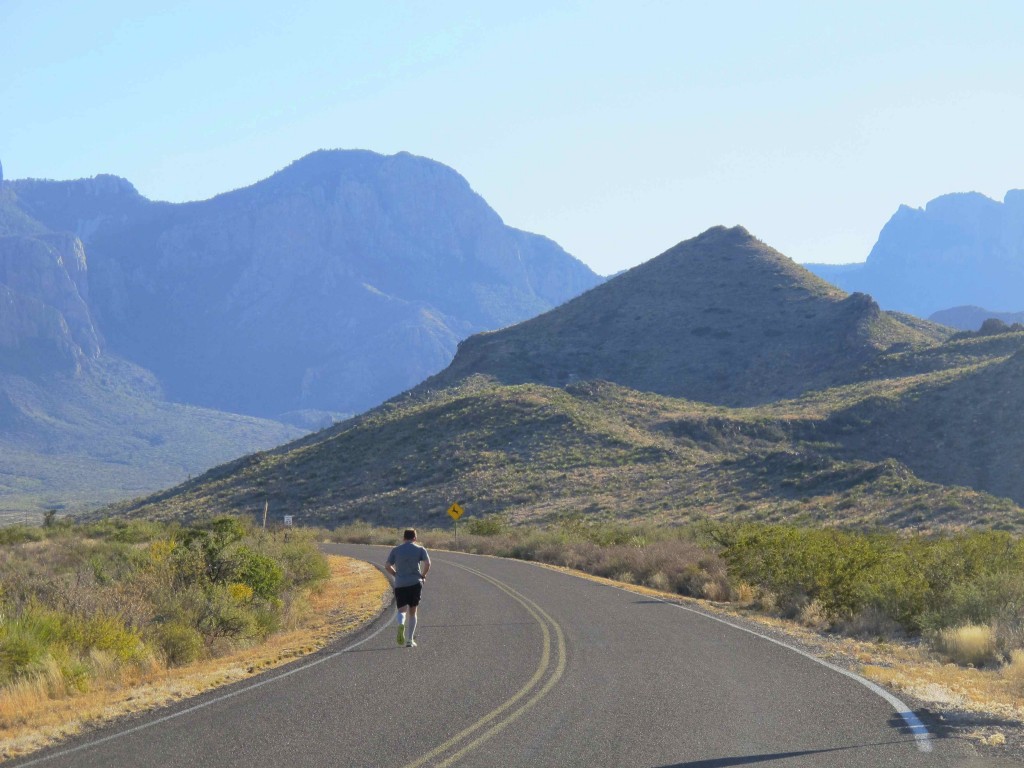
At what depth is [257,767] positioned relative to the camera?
7.99 m

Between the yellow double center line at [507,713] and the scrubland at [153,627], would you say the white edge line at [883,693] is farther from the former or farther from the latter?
the scrubland at [153,627]

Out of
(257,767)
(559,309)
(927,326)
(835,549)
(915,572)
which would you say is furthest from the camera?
(559,309)

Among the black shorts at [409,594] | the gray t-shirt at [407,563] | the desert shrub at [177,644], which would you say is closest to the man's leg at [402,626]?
the black shorts at [409,594]

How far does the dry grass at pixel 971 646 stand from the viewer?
1412 cm

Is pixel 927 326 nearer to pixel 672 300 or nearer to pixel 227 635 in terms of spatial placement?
pixel 672 300

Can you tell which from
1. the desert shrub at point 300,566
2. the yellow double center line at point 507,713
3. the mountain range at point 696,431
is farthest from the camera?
the mountain range at point 696,431

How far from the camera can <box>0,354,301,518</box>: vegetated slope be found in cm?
14675

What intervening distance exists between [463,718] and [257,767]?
2.24 m

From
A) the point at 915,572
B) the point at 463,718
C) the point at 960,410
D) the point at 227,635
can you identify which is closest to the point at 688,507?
the point at 960,410

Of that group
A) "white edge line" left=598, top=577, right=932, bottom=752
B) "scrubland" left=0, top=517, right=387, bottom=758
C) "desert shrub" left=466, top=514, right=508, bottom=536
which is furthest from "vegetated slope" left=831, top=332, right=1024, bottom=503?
"scrubland" left=0, top=517, right=387, bottom=758

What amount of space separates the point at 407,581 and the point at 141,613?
414 cm

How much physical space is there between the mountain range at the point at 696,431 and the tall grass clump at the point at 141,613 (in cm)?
2969

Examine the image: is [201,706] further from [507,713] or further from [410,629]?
[410,629]

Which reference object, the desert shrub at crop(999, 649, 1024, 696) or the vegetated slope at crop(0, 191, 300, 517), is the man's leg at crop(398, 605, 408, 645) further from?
the vegetated slope at crop(0, 191, 300, 517)
